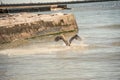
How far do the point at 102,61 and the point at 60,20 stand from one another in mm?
15928

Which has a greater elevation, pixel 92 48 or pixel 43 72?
pixel 43 72

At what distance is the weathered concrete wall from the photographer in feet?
96.2

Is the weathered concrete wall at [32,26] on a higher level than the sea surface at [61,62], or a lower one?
lower

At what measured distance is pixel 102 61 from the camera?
20875 mm

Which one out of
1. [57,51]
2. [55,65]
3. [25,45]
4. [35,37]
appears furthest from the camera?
[35,37]

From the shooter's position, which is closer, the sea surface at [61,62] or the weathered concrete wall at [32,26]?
the sea surface at [61,62]

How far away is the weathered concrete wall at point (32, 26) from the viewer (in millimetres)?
29334

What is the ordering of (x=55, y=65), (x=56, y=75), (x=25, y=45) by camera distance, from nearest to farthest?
(x=56, y=75) < (x=55, y=65) < (x=25, y=45)

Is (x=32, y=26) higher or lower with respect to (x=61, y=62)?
lower

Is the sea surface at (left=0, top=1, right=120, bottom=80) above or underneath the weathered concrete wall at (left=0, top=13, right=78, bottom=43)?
above

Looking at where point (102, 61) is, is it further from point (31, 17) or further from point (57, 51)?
point (31, 17)

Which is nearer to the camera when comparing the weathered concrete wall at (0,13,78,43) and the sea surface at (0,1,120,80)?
the sea surface at (0,1,120,80)

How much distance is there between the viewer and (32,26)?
32.4 metres

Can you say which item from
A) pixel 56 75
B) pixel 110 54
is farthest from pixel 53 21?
pixel 56 75
